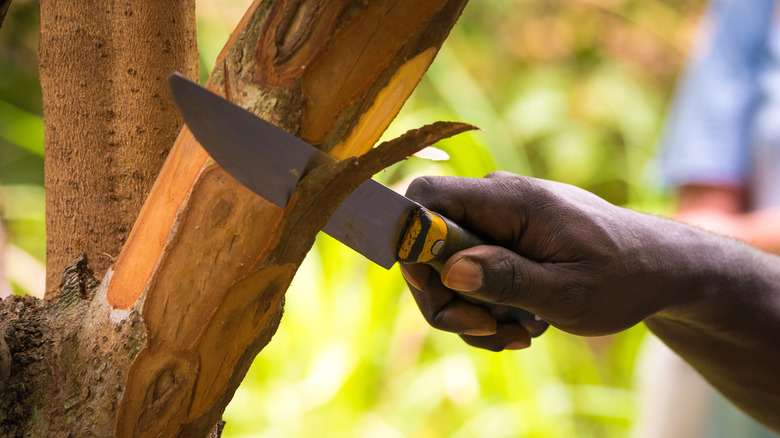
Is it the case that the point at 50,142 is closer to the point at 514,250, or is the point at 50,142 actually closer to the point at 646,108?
the point at 514,250

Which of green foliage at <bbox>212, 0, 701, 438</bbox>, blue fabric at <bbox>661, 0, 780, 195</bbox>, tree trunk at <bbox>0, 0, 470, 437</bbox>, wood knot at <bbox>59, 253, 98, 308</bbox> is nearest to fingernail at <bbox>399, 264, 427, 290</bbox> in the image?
tree trunk at <bbox>0, 0, 470, 437</bbox>

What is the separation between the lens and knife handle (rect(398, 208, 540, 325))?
616 mm

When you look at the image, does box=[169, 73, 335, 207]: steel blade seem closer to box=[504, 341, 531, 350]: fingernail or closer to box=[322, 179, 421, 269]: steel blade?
box=[322, 179, 421, 269]: steel blade

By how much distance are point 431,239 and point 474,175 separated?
4.38 ft


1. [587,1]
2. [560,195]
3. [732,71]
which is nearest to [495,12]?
[587,1]

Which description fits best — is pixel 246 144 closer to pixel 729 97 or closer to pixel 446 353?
pixel 729 97

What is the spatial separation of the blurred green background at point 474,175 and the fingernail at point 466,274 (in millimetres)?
986

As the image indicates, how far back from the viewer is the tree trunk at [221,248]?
0.47 m

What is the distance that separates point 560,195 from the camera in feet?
2.25

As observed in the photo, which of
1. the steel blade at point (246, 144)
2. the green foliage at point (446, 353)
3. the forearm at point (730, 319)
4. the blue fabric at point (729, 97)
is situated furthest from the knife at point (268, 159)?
the blue fabric at point (729, 97)

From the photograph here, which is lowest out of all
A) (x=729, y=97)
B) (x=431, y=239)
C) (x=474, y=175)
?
(x=431, y=239)

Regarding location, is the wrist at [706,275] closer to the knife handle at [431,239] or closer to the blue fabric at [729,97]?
the knife handle at [431,239]

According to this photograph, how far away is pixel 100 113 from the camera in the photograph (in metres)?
0.66

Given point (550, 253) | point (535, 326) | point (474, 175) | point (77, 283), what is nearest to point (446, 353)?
point (474, 175)
